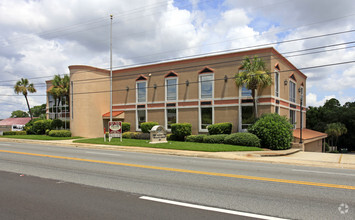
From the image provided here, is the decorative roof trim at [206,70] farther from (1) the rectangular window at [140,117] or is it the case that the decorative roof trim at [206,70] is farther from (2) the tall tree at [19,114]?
(2) the tall tree at [19,114]

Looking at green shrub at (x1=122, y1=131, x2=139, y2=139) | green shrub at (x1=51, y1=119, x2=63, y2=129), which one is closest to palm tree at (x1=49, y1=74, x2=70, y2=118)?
green shrub at (x1=51, y1=119, x2=63, y2=129)

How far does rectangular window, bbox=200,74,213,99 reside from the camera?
25406 mm

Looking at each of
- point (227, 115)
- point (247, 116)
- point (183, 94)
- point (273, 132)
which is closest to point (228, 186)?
point (273, 132)

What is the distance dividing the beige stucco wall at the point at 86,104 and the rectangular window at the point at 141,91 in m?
4.74

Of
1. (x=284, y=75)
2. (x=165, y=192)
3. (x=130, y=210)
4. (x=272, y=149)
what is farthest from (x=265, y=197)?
(x=284, y=75)

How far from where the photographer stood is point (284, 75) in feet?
85.4

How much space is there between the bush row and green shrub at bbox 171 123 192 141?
5.60 ft

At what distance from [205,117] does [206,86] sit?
308 centimetres

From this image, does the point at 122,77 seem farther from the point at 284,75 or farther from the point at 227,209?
the point at 227,209

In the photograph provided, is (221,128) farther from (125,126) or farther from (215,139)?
(125,126)

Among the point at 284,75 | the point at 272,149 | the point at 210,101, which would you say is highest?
the point at 284,75

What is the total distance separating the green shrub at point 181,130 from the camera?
81.4ft

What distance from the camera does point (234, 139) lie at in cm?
2059

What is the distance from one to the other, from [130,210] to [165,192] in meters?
1.54
